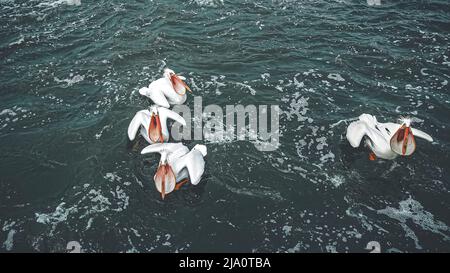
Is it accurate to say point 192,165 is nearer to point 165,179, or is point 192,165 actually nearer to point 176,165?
point 176,165

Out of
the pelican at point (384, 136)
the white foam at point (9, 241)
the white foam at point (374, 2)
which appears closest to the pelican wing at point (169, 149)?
the white foam at point (9, 241)

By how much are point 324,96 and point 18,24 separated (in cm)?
1443

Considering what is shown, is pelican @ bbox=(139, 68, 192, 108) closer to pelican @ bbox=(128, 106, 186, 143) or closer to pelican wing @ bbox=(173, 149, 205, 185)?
pelican @ bbox=(128, 106, 186, 143)

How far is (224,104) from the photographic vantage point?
1309cm

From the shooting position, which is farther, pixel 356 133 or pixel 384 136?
pixel 356 133

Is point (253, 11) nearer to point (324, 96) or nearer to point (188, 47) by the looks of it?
point (188, 47)

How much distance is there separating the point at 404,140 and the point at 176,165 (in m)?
5.91

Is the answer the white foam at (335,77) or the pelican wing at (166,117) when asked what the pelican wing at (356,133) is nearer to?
the white foam at (335,77)

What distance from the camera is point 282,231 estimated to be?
29.7 ft

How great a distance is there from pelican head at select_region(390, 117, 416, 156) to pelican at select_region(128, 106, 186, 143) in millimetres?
5845

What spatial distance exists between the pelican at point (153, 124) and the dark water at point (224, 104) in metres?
0.54

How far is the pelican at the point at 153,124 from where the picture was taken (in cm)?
1073

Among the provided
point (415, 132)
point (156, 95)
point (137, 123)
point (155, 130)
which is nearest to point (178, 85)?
point (156, 95)
